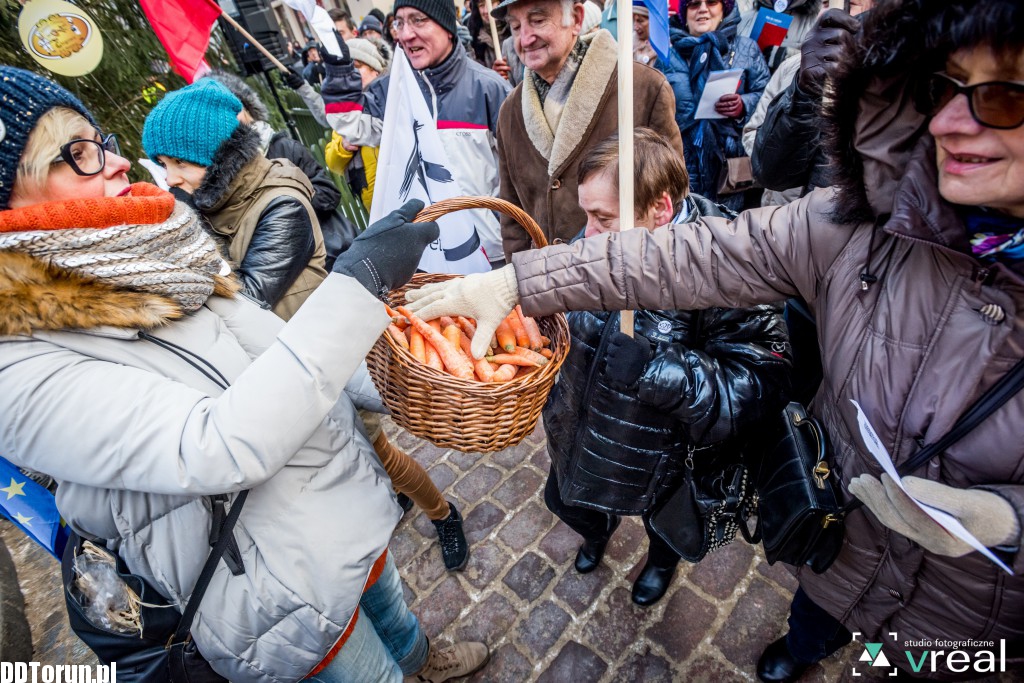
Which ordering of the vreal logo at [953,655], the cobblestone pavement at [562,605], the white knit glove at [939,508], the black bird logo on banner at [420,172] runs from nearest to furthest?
the white knit glove at [939,508] < the vreal logo at [953,655] < the cobblestone pavement at [562,605] < the black bird logo on banner at [420,172]

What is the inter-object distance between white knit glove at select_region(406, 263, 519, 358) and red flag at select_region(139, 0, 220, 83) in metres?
3.95

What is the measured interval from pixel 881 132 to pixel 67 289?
6.57ft

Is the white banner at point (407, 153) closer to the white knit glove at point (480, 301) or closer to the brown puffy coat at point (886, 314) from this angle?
the white knit glove at point (480, 301)

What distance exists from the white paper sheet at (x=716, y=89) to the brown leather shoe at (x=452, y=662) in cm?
391

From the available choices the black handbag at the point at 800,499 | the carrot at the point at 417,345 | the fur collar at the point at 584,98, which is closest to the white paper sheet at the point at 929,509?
the black handbag at the point at 800,499

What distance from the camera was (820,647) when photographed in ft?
6.61

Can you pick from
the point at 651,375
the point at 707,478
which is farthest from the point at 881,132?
the point at 707,478

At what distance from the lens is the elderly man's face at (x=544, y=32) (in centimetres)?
270

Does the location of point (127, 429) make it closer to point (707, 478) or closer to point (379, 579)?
point (379, 579)

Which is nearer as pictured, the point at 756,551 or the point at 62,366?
the point at 62,366

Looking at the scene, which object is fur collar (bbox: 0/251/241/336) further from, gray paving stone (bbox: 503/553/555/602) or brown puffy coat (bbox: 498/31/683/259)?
gray paving stone (bbox: 503/553/555/602)

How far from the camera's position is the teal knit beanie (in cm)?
233

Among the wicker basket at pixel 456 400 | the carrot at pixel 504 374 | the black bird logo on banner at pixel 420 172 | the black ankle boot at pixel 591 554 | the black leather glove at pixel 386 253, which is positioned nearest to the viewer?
the black leather glove at pixel 386 253

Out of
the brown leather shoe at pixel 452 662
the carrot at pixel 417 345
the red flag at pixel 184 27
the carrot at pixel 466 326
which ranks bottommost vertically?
the brown leather shoe at pixel 452 662
